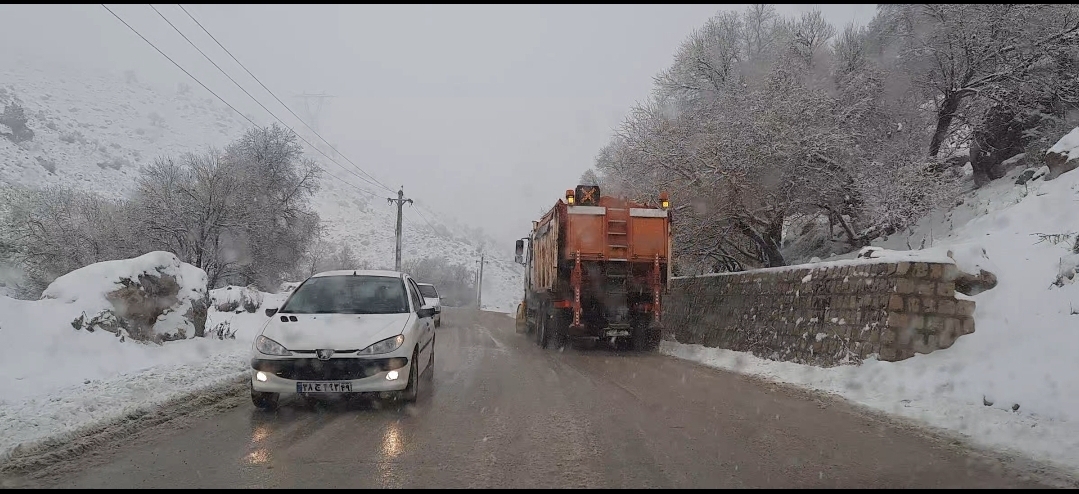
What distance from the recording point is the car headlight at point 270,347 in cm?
623

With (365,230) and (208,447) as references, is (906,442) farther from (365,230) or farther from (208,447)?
(365,230)

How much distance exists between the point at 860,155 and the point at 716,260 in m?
7.66

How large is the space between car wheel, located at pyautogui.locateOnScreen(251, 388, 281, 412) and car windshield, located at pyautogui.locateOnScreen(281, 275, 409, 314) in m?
1.12

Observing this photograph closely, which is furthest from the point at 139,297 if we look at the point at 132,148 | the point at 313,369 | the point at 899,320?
the point at 132,148

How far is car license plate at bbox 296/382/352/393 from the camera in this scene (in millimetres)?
6141

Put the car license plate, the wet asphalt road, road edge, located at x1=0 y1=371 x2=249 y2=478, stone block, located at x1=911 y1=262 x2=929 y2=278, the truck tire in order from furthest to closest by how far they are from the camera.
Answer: the truck tire < stone block, located at x1=911 y1=262 x2=929 y2=278 < the car license plate < road edge, located at x1=0 y1=371 x2=249 y2=478 < the wet asphalt road

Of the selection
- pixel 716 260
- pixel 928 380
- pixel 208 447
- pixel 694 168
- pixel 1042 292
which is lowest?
pixel 208 447

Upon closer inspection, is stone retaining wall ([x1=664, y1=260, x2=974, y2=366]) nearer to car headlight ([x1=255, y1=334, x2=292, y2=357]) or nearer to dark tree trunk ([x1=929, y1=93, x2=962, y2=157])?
dark tree trunk ([x1=929, y1=93, x2=962, y2=157])

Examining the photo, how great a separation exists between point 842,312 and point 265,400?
8.35 metres

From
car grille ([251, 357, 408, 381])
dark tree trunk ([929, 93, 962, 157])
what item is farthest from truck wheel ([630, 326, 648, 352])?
dark tree trunk ([929, 93, 962, 157])

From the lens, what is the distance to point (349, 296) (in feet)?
24.8

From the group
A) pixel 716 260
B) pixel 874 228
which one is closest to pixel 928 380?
pixel 874 228

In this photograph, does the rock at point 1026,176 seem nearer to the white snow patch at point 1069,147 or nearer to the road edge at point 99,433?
the white snow patch at point 1069,147

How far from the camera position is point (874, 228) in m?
15.0
